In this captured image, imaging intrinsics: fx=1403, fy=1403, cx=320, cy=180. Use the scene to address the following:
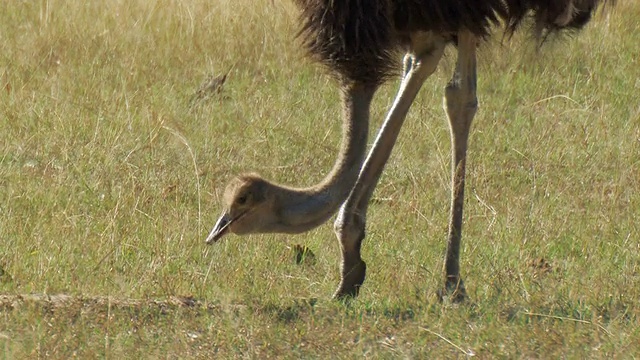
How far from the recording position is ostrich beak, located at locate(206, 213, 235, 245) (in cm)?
444

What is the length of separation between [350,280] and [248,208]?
2.03 feet

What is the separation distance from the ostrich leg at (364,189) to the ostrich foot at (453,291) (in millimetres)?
300

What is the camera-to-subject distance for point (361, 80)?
469 centimetres

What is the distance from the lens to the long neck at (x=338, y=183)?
14.9ft

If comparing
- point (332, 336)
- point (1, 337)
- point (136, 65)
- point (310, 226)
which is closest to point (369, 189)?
point (310, 226)

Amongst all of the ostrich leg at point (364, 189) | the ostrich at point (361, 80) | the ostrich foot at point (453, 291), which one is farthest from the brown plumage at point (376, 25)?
the ostrich foot at point (453, 291)

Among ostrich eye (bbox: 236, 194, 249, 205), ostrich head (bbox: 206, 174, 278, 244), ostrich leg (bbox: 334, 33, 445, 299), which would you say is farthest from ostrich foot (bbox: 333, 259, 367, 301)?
ostrich eye (bbox: 236, 194, 249, 205)

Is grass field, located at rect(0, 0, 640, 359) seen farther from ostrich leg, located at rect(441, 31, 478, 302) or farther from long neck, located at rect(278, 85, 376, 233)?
long neck, located at rect(278, 85, 376, 233)

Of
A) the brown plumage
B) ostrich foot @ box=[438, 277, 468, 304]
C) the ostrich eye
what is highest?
the brown plumage

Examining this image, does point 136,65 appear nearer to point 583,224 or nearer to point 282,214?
point 583,224

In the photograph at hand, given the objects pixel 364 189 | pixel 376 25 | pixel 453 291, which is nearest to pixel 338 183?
pixel 364 189

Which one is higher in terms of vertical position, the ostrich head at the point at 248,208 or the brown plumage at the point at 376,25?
the brown plumage at the point at 376,25

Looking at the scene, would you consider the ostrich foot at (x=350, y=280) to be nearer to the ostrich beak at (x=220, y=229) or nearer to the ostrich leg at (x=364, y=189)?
the ostrich leg at (x=364, y=189)

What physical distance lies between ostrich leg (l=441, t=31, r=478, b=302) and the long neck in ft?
1.78
